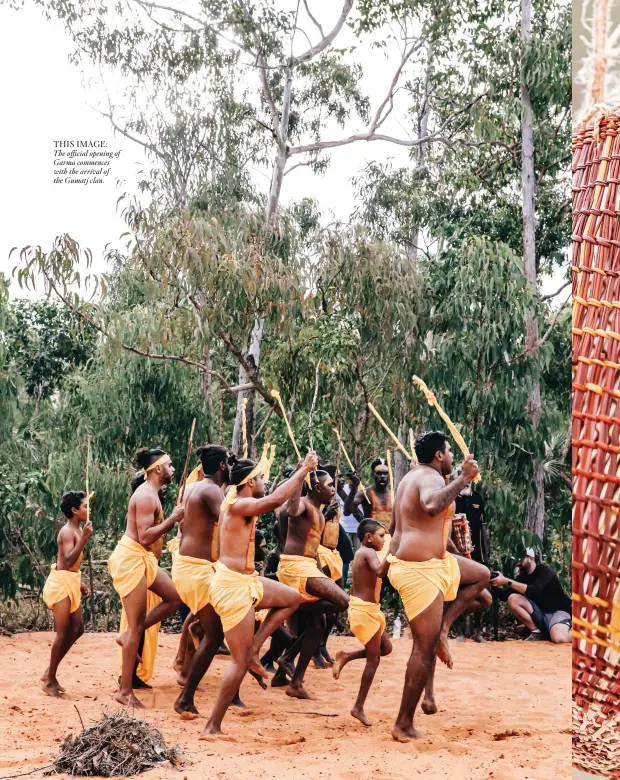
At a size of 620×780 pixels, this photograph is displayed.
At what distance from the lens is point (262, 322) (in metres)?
8.45

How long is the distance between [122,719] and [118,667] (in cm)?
234

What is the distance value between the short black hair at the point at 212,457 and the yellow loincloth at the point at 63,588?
3.37 ft

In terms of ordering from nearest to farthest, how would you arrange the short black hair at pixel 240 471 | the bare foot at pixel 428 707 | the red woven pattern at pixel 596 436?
the red woven pattern at pixel 596 436
the short black hair at pixel 240 471
the bare foot at pixel 428 707

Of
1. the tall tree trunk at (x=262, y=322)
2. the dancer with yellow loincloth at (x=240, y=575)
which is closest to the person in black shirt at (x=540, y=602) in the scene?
the tall tree trunk at (x=262, y=322)

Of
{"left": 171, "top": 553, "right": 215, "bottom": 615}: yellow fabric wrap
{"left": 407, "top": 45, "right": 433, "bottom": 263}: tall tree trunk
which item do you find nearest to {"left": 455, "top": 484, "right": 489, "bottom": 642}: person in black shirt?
{"left": 171, "top": 553, "right": 215, "bottom": 615}: yellow fabric wrap

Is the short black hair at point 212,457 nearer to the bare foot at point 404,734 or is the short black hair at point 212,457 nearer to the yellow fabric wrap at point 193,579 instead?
the yellow fabric wrap at point 193,579

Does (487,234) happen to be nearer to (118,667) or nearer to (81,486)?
(81,486)

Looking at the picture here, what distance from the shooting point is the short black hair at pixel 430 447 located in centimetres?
427

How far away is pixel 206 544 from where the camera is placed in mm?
4988

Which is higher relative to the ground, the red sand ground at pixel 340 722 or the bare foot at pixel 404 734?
the bare foot at pixel 404 734

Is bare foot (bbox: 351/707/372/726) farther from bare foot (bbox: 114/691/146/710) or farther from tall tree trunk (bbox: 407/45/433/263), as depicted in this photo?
tall tree trunk (bbox: 407/45/433/263)

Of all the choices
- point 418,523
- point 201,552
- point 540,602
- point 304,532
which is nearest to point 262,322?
point 540,602

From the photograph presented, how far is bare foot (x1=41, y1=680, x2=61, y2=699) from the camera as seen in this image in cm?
527

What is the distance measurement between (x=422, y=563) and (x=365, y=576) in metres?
0.48
